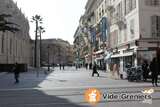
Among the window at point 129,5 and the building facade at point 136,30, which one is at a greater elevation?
the window at point 129,5

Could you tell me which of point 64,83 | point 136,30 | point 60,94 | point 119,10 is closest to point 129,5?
point 136,30

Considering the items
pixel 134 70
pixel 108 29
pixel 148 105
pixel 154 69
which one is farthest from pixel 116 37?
pixel 148 105

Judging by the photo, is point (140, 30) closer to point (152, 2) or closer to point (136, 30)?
point (136, 30)

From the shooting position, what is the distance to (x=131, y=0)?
47.2m

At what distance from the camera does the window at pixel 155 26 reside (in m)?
44.0

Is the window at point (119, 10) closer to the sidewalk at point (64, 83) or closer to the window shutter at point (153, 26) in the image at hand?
the window shutter at point (153, 26)

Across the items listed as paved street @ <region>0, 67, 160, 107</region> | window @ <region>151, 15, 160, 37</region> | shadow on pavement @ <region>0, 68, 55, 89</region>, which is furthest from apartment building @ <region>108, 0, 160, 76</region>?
paved street @ <region>0, 67, 160, 107</region>

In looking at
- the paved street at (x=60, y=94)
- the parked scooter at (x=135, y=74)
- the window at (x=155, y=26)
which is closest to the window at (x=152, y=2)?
the window at (x=155, y=26)

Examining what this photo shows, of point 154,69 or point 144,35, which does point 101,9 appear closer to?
point 144,35

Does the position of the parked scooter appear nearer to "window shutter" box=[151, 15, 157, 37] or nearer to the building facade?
the building facade

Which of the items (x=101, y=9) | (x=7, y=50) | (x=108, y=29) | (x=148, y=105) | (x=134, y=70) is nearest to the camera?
(x=148, y=105)

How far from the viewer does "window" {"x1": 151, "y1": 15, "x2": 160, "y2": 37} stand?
1732 inches

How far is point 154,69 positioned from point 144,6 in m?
21.6

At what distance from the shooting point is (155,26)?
145 ft
